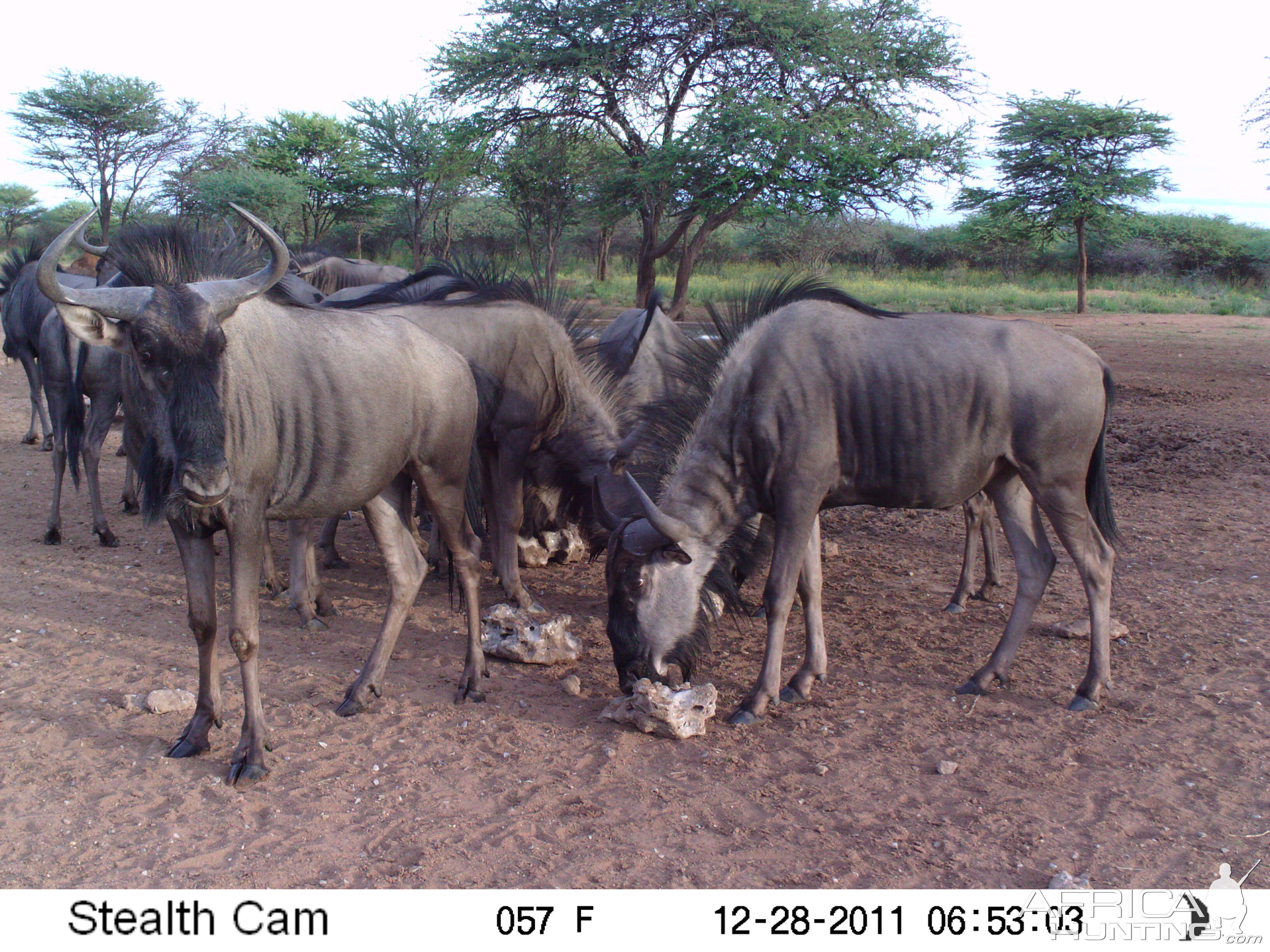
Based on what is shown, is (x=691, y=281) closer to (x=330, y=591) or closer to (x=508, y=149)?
(x=508, y=149)

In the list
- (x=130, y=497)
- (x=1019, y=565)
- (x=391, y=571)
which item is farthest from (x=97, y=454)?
(x=1019, y=565)

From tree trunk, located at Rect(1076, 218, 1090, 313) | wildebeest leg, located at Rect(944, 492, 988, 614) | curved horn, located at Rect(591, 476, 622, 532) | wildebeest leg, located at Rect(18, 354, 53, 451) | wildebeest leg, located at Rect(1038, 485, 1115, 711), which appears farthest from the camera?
tree trunk, located at Rect(1076, 218, 1090, 313)

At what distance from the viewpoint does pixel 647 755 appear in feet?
12.5

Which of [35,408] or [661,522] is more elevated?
[661,522]

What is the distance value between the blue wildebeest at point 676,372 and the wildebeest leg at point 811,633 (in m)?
1.00

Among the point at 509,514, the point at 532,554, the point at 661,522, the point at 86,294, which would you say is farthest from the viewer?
the point at 532,554

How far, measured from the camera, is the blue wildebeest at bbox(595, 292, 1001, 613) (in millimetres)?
4789

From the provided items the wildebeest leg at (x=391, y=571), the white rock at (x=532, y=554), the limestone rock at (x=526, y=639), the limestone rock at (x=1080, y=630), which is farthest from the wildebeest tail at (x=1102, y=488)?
the white rock at (x=532, y=554)

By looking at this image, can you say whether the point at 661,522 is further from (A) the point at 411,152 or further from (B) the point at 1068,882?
(A) the point at 411,152

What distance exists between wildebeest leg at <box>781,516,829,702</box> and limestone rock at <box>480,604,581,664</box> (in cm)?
114

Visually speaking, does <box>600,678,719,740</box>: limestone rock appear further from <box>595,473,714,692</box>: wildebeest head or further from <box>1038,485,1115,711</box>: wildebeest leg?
<box>1038,485,1115,711</box>: wildebeest leg

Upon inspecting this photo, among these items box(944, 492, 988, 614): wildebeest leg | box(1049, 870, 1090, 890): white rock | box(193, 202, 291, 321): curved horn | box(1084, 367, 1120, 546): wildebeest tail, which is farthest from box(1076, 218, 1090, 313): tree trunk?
box(193, 202, 291, 321): curved horn

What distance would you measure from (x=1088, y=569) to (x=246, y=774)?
3.71m
